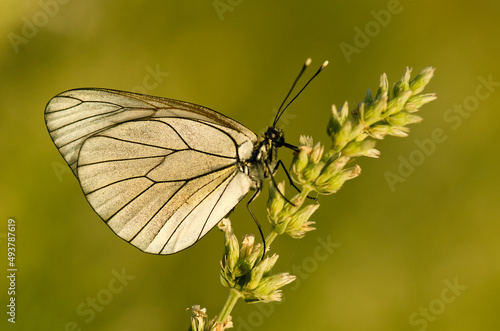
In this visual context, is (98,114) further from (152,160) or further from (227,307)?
Result: (227,307)

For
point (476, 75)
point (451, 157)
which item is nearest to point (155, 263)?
point (451, 157)

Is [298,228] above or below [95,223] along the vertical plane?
below

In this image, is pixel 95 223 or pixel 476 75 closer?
pixel 95 223

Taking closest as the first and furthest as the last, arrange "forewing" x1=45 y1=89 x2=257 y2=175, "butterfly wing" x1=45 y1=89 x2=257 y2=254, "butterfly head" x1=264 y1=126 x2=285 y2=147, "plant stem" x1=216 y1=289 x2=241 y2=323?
"plant stem" x1=216 y1=289 x2=241 y2=323, "butterfly head" x1=264 y1=126 x2=285 y2=147, "butterfly wing" x1=45 y1=89 x2=257 y2=254, "forewing" x1=45 y1=89 x2=257 y2=175

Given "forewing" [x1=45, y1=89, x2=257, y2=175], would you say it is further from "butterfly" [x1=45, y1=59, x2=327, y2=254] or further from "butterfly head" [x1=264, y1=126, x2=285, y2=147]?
"butterfly head" [x1=264, y1=126, x2=285, y2=147]

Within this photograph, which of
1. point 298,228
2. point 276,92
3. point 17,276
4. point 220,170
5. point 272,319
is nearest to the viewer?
point 298,228

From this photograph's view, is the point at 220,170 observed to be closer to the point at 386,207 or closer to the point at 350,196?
the point at 350,196

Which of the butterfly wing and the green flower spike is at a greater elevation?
the butterfly wing

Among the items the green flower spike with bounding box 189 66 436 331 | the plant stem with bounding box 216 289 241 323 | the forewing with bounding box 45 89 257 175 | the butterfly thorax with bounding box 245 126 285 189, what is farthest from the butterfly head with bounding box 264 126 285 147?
the plant stem with bounding box 216 289 241 323
